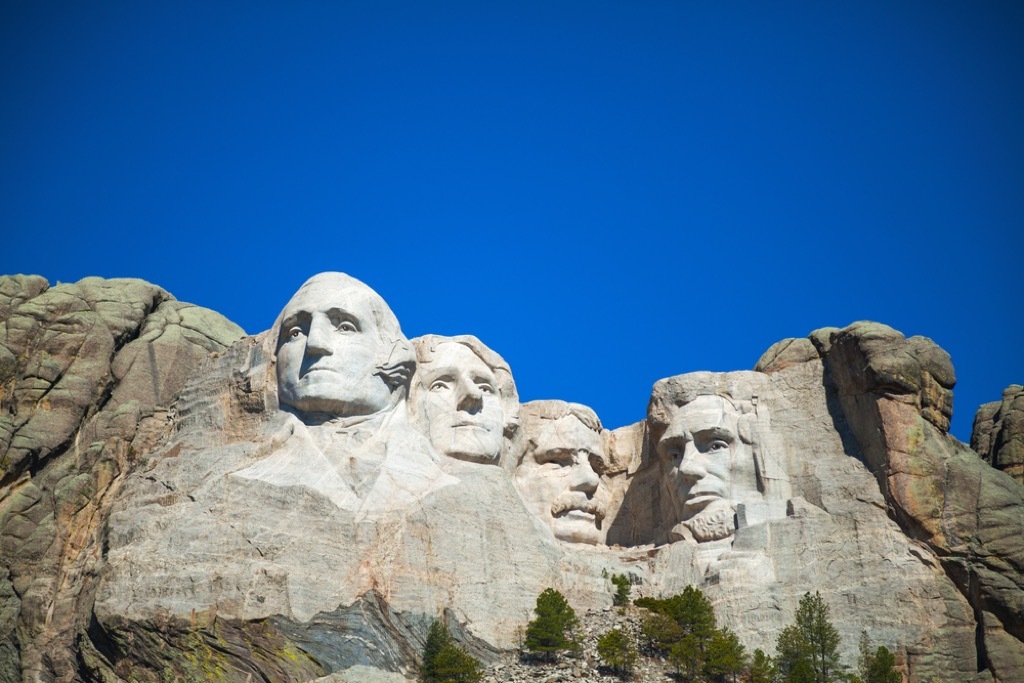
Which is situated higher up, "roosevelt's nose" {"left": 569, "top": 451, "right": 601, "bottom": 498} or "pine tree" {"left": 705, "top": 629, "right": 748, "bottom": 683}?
"roosevelt's nose" {"left": 569, "top": 451, "right": 601, "bottom": 498}

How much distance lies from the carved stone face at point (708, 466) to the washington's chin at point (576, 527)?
1.79 m

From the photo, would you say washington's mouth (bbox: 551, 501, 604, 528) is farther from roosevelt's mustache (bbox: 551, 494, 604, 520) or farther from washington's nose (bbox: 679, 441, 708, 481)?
washington's nose (bbox: 679, 441, 708, 481)

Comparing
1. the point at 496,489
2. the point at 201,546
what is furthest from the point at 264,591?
the point at 496,489

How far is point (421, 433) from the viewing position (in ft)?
99.2

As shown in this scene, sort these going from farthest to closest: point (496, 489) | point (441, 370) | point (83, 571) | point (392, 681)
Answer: point (441, 370)
point (496, 489)
point (83, 571)
point (392, 681)

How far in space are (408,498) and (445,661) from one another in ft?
10.6

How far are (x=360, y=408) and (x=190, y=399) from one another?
3.26m

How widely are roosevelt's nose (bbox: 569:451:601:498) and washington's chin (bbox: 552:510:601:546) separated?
46 cm

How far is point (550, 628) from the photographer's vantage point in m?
26.9

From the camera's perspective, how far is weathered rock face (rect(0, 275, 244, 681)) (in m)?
27.4

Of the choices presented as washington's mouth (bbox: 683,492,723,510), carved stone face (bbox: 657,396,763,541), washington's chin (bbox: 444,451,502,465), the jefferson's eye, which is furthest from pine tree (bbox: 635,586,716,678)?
washington's chin (bbox: 444,451,502,465)

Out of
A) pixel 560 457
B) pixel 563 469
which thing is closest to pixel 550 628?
pixel 563 469

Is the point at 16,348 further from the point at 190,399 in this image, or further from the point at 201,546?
the point at 201,546

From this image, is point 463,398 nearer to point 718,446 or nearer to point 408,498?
point 408,498
